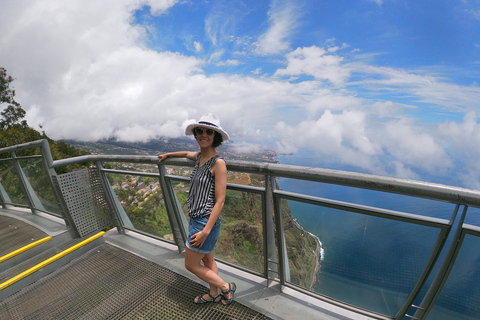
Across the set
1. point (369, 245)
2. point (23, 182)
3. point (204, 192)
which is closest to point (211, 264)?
point (204, 192)

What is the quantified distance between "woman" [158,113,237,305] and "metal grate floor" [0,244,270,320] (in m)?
0.38

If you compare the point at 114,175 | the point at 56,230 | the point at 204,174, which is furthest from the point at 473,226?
the point at 56,230

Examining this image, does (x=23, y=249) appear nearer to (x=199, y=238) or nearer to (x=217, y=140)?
(x=199, y=238)

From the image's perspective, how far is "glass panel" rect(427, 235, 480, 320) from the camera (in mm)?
1608

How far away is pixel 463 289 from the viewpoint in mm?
1708

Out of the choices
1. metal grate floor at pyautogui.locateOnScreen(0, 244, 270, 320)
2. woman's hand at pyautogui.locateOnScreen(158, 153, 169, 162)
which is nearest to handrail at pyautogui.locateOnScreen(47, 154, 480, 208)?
woman's hand at pyautogui.locateOnScreen(158, 153, 169, 162)

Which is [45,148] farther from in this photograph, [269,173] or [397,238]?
[397,238]

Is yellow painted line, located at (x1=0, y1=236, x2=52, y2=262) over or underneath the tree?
underneath

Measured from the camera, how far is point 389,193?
1716mm

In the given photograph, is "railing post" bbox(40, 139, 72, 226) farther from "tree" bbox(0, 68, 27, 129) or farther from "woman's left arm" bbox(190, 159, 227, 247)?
"tree" bbox(0, 68, 27, 129)

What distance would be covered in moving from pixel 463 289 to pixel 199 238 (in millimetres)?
1993

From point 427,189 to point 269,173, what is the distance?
1.11 meters

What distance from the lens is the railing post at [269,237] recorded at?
2.25 metres

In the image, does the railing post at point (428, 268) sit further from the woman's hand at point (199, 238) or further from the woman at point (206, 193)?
the woman's hand at point (199, 238)
